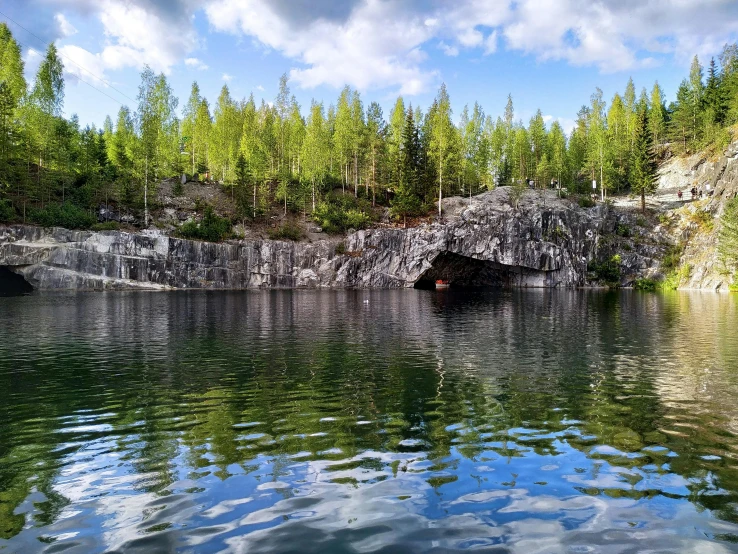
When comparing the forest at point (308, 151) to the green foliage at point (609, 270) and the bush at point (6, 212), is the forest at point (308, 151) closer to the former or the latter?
the bush at point (6, 212)

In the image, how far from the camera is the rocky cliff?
6544 cm

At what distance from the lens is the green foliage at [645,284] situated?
81.3 m

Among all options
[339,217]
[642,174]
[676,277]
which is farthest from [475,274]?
[642,174]

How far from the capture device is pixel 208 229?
3002 inches

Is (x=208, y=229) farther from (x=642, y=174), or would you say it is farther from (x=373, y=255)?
(x=642, y=174)

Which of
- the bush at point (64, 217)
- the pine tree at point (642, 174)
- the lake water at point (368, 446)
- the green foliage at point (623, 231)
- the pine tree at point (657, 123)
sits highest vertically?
the pine tree at point (657, 123)

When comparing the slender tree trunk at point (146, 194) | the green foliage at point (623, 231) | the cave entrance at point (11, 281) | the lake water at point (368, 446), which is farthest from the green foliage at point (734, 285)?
the cave entrance at point (11, 281)

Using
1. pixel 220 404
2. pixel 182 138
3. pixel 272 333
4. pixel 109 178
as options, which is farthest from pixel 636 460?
pixel 182 138

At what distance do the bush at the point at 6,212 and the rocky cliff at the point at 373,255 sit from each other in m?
3.13

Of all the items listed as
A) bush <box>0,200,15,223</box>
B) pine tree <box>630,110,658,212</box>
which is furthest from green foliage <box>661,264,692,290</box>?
bush <box>0,200,15,223</box>

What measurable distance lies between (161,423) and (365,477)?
6.82 meters

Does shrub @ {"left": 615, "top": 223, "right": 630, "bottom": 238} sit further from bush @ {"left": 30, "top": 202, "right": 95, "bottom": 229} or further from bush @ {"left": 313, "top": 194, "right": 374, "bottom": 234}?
bush @ {"left": 30, "top": 202, "right": 95, "bottom": 229}

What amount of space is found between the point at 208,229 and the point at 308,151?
26649 millimetres

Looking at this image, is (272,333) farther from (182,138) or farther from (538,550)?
(182,138)
